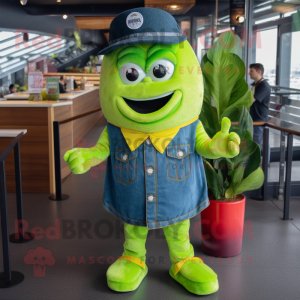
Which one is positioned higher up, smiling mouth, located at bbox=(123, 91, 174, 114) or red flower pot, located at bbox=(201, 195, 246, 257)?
smiling mouth, located at bbox=(123, 91, 174, 114)

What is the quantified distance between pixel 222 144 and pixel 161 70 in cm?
49

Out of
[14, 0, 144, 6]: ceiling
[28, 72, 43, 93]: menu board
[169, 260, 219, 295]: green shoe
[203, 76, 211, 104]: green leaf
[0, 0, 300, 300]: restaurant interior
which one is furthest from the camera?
[14, 0, 144, 6]: ceiling

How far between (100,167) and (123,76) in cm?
334

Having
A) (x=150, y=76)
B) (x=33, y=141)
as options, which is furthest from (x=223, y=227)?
(x=33, y=141)

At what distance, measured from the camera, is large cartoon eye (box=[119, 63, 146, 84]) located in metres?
1.89

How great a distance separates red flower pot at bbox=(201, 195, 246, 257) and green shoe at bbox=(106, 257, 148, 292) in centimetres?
59

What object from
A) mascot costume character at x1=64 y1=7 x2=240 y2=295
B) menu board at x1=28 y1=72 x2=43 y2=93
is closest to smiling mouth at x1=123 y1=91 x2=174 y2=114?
mascot costume character at x1=64 y1=7 x2=240 y2=295

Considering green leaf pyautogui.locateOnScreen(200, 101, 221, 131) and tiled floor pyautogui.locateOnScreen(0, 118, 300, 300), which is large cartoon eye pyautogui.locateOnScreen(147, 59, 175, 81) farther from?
tiled floor pyautogui.locateOnScreen(0, 118, 300, 300)

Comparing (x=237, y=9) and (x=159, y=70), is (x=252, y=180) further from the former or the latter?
(x=237, y=9)

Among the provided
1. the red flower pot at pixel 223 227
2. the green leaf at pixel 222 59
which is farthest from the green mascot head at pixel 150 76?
the red flower pot at pixel 223 227

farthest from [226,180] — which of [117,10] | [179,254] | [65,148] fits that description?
[117,10]

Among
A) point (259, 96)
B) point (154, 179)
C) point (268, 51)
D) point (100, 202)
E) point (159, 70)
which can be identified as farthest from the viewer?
point (268, 51)

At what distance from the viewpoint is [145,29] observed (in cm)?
188

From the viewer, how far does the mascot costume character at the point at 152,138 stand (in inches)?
73.9
